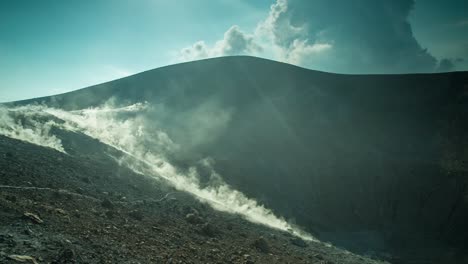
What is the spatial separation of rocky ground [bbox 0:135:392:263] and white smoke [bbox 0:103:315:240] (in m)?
3.95

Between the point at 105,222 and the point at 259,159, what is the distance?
39188mm

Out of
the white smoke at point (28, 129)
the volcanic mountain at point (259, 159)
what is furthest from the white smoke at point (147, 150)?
the volcanic mountain at point (259, 159)

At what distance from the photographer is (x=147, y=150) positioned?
48500 mm

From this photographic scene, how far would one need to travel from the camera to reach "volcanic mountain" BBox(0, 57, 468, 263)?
2377 centimetres

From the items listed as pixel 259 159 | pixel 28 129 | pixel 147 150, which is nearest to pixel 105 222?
pixel 28 129

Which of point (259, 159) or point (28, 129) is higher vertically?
point (259, 159)

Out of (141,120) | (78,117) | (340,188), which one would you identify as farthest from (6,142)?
(340,188)

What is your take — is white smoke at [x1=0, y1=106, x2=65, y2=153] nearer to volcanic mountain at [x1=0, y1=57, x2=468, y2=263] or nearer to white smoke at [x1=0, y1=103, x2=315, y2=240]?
white smoke at [x1=0, y1=103, x2=315, y2=240]

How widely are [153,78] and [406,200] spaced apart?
59114 millimetres

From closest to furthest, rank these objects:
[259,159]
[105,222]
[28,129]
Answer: [105,222] < [28,129] < [259,159]

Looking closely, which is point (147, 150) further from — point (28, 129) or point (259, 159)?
point (259, 159)

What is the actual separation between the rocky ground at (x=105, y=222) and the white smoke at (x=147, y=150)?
13.0 feet

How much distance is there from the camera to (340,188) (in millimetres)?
52406

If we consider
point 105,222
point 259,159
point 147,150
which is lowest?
point 105,222
